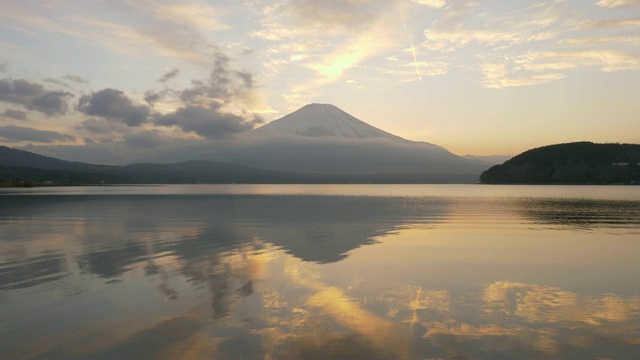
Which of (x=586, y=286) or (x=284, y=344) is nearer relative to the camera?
(x=284, y=344)

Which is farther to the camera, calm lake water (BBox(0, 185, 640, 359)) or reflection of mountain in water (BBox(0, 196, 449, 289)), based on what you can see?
reflection of mountain in water (BBox(0, 196, 449, 289))

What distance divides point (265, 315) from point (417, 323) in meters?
5.06

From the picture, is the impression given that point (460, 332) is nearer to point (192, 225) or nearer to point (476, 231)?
point (476, 231)

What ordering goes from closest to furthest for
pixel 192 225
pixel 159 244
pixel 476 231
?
pixel 159 244 → pixel 476 231 → pixel 192 225

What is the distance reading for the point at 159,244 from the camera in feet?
108

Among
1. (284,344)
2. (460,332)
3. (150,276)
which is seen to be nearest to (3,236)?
(150,276)

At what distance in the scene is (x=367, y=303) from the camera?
16891mm

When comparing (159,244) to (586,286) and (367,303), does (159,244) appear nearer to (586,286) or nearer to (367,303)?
(367,303)

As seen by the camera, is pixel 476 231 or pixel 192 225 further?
pixel 192 225


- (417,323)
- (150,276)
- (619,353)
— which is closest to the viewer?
(619,353)

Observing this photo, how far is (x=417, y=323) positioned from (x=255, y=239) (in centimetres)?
2315

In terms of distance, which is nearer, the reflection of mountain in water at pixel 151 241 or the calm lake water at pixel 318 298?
the calm lake water at pixel 318 298

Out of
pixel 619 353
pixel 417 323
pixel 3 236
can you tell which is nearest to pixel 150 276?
pixel 417 323

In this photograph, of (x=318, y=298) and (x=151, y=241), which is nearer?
(x=318, y=298)
